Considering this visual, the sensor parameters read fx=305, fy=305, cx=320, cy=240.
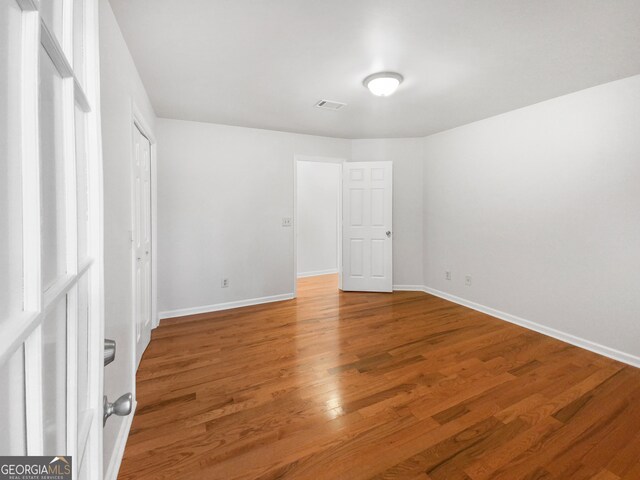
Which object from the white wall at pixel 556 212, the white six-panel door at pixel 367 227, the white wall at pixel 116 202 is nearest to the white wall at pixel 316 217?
the white six-panel door at pixel 367 227

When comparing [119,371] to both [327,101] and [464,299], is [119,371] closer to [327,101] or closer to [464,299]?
[327,101]

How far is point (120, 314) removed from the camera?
1803 millimetres

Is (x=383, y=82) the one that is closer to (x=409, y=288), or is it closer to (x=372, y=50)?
(x=372, y=50)

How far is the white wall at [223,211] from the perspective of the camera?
3.70m

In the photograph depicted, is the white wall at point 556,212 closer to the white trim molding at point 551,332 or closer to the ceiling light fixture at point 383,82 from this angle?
the white trim molding at point 551,332

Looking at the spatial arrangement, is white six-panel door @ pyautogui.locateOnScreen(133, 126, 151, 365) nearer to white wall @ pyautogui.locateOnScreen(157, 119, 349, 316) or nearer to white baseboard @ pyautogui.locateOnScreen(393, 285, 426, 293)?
white wall @ pyautogui.locateOnScreen(157, 119, 349, 316)

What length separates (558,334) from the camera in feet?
10.2

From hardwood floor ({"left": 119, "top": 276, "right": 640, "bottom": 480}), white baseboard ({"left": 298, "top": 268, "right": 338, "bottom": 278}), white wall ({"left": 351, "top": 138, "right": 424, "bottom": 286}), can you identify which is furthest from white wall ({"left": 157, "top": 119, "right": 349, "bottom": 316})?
white baseboard ({"left": 298, "top": 268, "right": 338, "bottom": 278})

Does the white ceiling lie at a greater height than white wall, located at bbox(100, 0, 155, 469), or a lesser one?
greater

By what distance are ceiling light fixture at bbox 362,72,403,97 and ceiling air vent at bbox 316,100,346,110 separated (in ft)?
1.87

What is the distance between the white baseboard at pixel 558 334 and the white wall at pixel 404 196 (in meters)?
0.80

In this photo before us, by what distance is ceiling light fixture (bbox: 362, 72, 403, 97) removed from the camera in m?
2.52

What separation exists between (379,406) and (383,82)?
2.49m

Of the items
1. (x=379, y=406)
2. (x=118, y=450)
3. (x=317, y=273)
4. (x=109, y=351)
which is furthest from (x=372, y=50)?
(x=317, y=273)
